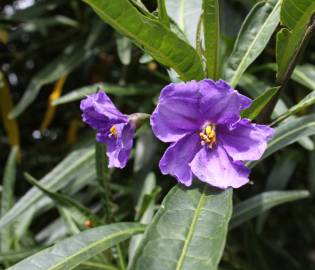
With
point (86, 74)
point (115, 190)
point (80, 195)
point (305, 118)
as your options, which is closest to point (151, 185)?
point (115, 190)

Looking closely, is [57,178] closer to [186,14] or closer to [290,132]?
[186,14]

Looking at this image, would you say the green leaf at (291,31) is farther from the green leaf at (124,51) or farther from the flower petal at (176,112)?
the green leaf at (124,51)

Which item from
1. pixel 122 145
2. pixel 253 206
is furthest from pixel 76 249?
pixel 253 206

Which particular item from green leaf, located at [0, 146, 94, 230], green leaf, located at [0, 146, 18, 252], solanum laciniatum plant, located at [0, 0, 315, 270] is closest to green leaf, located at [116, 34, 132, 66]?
solanum laciniatum plant, located at [0, 0, 315, 270]

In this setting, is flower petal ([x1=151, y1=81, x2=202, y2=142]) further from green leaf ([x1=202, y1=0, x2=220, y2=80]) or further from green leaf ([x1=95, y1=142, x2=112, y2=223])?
green leaf ([x1=95, y1=142, x2=112, y2=223])

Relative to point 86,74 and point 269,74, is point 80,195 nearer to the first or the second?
point 86,74

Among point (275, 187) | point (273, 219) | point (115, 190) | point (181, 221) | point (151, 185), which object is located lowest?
point (273, 219)
